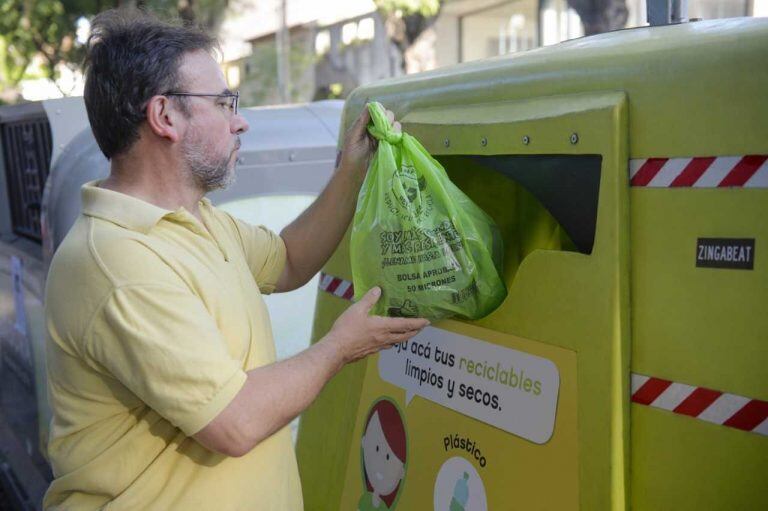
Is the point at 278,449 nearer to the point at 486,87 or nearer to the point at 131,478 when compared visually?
the point at 131,478

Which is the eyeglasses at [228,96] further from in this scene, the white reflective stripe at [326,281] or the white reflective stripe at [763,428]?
the white reflective stripe at [763,428]

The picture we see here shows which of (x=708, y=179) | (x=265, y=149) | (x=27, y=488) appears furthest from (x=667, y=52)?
(x=27, y=488)

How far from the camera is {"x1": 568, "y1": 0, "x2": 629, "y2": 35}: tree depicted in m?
9.53

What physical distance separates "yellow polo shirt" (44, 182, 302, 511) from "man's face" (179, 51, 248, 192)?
11 centimetres

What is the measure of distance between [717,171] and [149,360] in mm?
1078

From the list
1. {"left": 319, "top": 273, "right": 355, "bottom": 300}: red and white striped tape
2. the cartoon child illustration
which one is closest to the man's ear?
{"left": 319, "top": 273, "right": 355, "bottom": 300}: red and white striped tape

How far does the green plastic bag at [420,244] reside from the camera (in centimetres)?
186

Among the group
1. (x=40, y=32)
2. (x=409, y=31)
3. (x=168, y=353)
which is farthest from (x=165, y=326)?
(x=40, y=32)

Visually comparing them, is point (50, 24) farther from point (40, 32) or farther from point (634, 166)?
point (634, 166)

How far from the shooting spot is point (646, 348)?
163 cm

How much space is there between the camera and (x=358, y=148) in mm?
2312

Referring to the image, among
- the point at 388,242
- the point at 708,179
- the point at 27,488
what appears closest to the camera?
the point at 708,179

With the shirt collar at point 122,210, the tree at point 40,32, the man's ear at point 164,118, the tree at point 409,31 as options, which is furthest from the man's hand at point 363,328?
the tree at point 40,32

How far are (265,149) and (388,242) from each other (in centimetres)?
214
